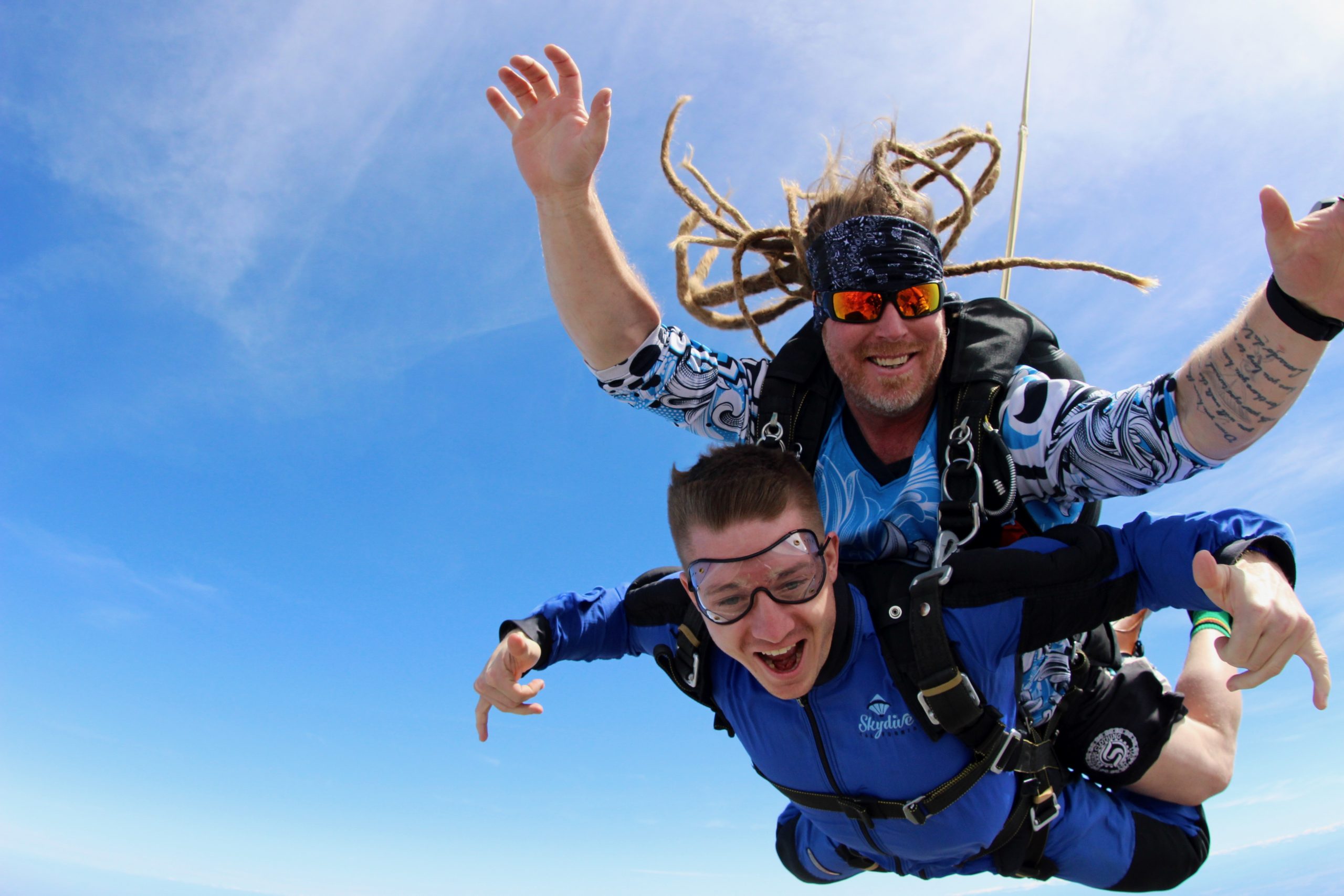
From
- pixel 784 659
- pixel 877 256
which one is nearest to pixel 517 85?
pixel 877 256

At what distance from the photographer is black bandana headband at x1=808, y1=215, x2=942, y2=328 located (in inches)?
110

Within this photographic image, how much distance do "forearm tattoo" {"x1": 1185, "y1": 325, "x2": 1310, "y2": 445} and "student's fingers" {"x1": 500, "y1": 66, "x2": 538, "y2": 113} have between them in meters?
2.10

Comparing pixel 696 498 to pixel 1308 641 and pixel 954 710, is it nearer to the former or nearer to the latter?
pixel 954 710

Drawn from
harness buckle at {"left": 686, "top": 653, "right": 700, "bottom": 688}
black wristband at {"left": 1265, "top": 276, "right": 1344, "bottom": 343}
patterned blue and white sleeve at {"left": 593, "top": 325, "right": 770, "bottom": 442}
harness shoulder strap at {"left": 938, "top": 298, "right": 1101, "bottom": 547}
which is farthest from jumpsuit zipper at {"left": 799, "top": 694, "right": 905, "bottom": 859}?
black wristband at {"left": 1265, "top": 276, "right": 1344, "bottom": 343}

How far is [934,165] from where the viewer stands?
336 cm

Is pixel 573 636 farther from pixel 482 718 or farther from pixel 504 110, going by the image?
pixel 504 110

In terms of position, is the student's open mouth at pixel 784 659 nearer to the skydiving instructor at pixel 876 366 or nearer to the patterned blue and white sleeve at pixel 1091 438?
the skydiving instructor at pixel 876 366

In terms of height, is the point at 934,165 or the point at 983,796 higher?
the point at 934,165

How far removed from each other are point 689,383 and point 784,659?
3.76 feet

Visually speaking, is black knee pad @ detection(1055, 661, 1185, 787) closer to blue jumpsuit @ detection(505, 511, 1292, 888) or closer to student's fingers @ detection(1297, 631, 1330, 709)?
blue jumpsuit @ detection(505, 511, 1292, 888)

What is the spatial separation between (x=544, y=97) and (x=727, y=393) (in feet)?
3.86

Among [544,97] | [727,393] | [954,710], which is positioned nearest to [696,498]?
[727,393]

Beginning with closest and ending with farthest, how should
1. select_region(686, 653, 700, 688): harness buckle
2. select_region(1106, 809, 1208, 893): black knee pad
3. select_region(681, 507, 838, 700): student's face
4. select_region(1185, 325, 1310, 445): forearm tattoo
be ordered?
select_region(1185, 325, 1310, 445): forearm tattoo → select_region(681, 507, 838, 700): student's face → select_region(686, 653, 700, 688): harness buckle → select_region(1106, 809, 1208, 893): black knee pad

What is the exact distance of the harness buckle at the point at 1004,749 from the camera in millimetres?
2359
